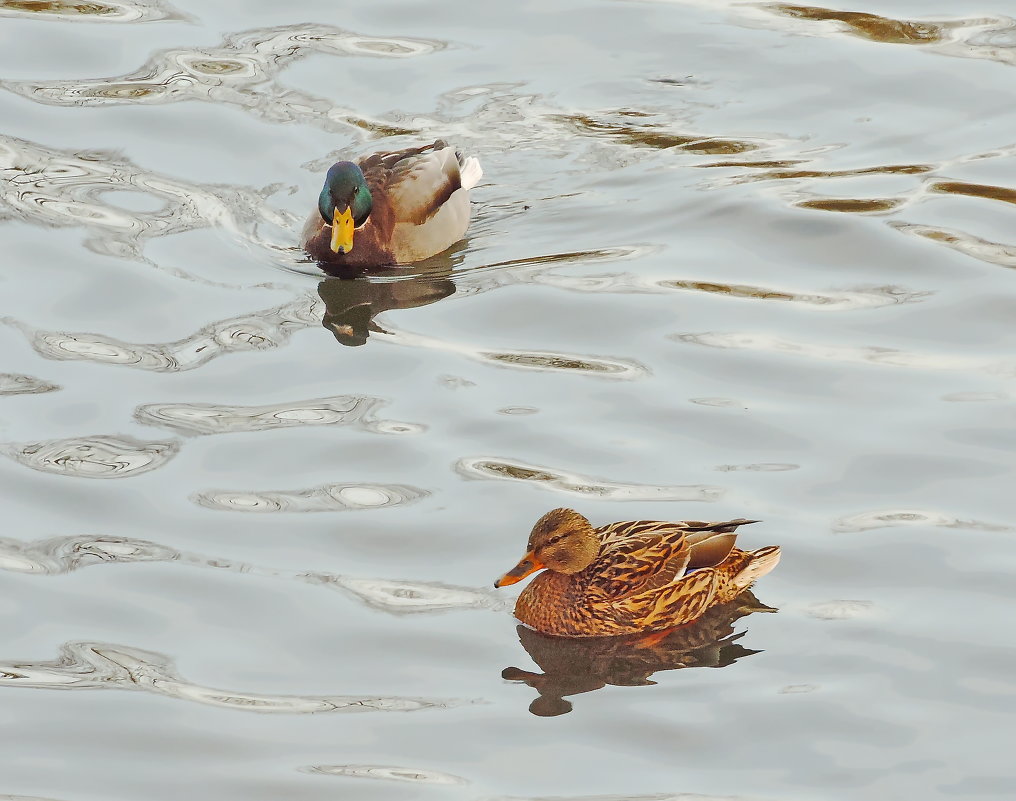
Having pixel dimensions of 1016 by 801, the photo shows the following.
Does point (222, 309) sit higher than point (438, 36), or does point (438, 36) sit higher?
point (438, 36)

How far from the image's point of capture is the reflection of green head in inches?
477

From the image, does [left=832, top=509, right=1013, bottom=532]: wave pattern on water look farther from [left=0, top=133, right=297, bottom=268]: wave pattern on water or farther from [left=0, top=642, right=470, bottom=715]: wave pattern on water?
[left=0, top=133, right=297, bottom=268]: wave pattern on water

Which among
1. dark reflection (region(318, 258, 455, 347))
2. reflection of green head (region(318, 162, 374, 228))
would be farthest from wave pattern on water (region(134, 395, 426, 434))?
reflection of green head (region(318, 162, 374, 228))

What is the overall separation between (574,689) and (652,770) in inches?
27.4

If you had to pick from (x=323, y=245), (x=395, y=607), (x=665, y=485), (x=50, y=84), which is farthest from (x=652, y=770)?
(x=50, y=84)

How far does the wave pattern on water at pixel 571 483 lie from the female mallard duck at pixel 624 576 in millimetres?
698

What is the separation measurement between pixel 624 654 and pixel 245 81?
822cm

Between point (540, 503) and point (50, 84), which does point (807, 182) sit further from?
point (50, 84)

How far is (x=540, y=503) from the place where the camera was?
8.56m

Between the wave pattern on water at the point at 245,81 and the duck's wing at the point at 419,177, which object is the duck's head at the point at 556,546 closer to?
the duck's wing at the point at 419,177

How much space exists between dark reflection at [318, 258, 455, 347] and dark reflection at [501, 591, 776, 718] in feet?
11.5

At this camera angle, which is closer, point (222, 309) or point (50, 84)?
point (222, 309)

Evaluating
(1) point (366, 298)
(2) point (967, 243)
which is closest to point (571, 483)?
(1) point (366, 298)

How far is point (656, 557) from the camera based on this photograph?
7844 millimetres
